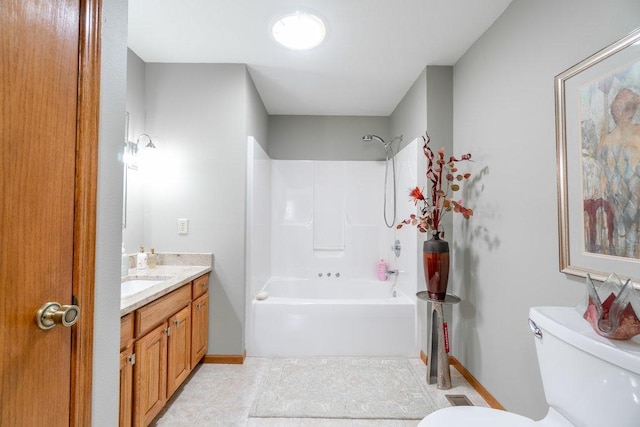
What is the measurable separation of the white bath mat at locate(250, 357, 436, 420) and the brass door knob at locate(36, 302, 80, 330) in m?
1.46

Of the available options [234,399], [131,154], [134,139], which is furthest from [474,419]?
[134,139]

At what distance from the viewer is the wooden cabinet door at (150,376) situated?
1468 mm

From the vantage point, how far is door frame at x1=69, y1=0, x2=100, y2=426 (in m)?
0.78

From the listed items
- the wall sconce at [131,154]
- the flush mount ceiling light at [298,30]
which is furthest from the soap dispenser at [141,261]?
the flush mount ceiling light at [298,30]

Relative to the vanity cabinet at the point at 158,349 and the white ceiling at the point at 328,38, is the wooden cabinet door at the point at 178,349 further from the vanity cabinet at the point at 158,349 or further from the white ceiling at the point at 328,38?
the white ceiling at the point at 328,38

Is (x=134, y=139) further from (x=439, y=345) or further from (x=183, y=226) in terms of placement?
(x=439, y=345)

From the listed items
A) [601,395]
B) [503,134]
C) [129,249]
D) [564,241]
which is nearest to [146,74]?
[129,249]

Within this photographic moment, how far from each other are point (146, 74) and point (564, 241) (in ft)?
10.1

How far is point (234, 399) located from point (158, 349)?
0.64 metres

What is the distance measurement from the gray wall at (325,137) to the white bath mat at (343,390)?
2303mm

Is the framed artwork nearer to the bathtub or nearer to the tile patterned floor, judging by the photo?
the tile patterned floor

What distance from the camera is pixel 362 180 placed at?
3.65 meters

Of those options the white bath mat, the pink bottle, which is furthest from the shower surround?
the white bath mat

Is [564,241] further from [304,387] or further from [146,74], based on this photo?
[146,74]
